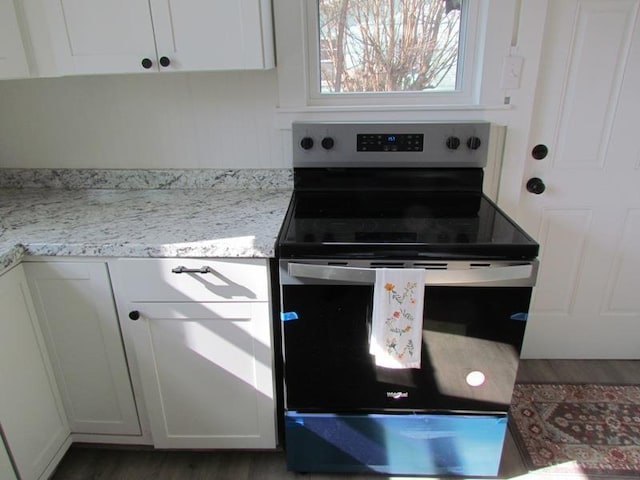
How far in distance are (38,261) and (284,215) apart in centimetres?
79

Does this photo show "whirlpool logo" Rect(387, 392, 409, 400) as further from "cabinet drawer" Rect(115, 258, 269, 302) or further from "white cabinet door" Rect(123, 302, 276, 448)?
"cabinet drawer" Rect(115, 258, 269, 302)

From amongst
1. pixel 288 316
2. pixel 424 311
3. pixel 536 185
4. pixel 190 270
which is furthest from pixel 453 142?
pixel 190 270

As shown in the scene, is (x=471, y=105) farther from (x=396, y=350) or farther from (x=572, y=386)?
(x=572, y=386)

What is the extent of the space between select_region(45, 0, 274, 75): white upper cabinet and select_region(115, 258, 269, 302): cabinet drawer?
2.21 feet

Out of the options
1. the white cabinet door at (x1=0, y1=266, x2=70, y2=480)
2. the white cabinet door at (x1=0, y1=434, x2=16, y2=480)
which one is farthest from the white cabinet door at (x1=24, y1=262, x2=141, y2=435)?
the white cabinet door at (x1=0, y1=434, x2=16, y2=480)

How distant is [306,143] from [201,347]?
0.86m

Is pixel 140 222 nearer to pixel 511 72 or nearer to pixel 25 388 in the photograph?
pixel 25 388

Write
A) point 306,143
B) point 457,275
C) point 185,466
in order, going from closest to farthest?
point 457,275 < point 185,466 < point 306,143

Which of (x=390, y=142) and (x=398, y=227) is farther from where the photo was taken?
(x=390, y=142)

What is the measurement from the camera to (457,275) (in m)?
1.21

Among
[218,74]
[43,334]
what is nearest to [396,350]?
[43,334]

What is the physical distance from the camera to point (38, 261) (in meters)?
1.32

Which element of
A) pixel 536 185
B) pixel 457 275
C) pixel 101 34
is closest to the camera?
pixel 457 275

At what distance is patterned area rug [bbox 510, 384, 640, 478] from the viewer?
1568 millimetres
